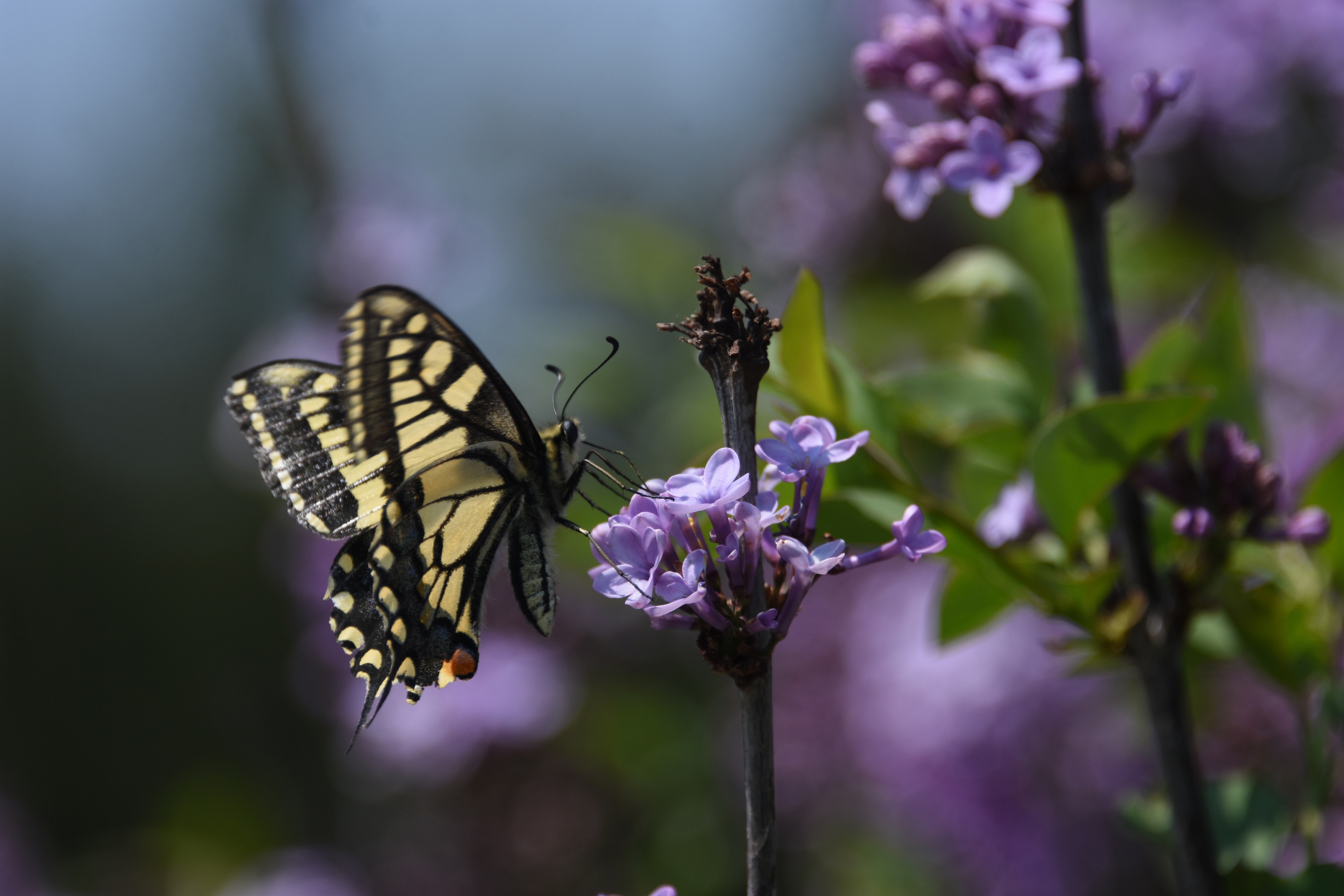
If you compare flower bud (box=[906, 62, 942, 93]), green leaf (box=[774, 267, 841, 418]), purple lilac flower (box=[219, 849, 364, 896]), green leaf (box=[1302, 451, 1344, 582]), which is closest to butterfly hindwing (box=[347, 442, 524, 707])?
green leaf (box=[774, 267, 841, 418])

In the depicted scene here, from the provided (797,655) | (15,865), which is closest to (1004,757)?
(797,655)

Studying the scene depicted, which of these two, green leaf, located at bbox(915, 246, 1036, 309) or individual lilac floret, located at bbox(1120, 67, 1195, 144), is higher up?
individual lilac floret, located at bbox(1120, 67, 1195, 144)

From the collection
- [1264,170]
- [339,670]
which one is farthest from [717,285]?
[1264,170]

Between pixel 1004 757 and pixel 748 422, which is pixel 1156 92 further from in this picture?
pixel 1004 757

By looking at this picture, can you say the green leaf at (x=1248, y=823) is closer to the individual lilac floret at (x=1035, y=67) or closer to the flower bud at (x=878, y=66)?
the individual lilac floret at (x=1035, y=67)

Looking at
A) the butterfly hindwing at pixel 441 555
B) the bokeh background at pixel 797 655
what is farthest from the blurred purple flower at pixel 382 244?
the butterfly hindwing at pixel 441 555

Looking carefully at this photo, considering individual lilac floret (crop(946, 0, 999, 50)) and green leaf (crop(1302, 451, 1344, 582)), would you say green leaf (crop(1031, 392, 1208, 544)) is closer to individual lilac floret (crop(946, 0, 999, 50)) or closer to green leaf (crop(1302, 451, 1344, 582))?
green leaf (crop(1302, 451, 1344, 582))
